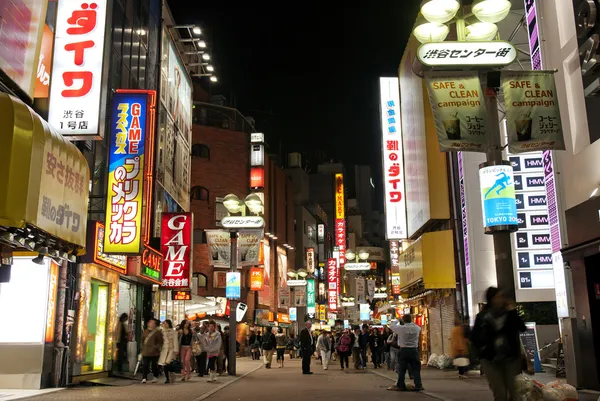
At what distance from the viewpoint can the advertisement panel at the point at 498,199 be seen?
31.0ft

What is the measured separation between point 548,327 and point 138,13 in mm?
18953

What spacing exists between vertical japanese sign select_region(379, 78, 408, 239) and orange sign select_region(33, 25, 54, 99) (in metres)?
18.4

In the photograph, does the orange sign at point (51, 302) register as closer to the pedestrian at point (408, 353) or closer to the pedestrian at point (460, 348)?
the pedestrian at point (408, 353)

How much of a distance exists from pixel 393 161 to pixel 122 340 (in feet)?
51.8

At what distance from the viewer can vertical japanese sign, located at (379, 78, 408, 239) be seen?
1188 inches

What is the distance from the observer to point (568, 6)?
13562 millimetres

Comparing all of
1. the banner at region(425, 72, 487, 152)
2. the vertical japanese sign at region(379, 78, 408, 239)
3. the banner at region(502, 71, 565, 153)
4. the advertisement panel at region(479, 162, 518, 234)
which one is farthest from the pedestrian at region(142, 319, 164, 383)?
the vertical japanese sign at region(379, 78, 408, 239)

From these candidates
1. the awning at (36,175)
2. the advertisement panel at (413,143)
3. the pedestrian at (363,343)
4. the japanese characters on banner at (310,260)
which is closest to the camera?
the awning at (36,175)

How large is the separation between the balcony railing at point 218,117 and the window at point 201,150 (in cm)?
289

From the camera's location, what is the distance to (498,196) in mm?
9703

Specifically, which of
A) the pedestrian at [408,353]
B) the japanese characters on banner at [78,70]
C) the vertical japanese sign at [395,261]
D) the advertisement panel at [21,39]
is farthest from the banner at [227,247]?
the vertical japanese sign at [395,261]

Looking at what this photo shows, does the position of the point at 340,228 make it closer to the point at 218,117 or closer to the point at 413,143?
the point at 218,117

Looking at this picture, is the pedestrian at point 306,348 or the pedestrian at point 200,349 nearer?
the pedestrian at point 200,349

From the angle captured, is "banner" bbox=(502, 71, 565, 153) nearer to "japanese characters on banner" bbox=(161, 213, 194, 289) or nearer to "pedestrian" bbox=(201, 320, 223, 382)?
"pedestrian" bbox=(201, 320, 223, 382)
